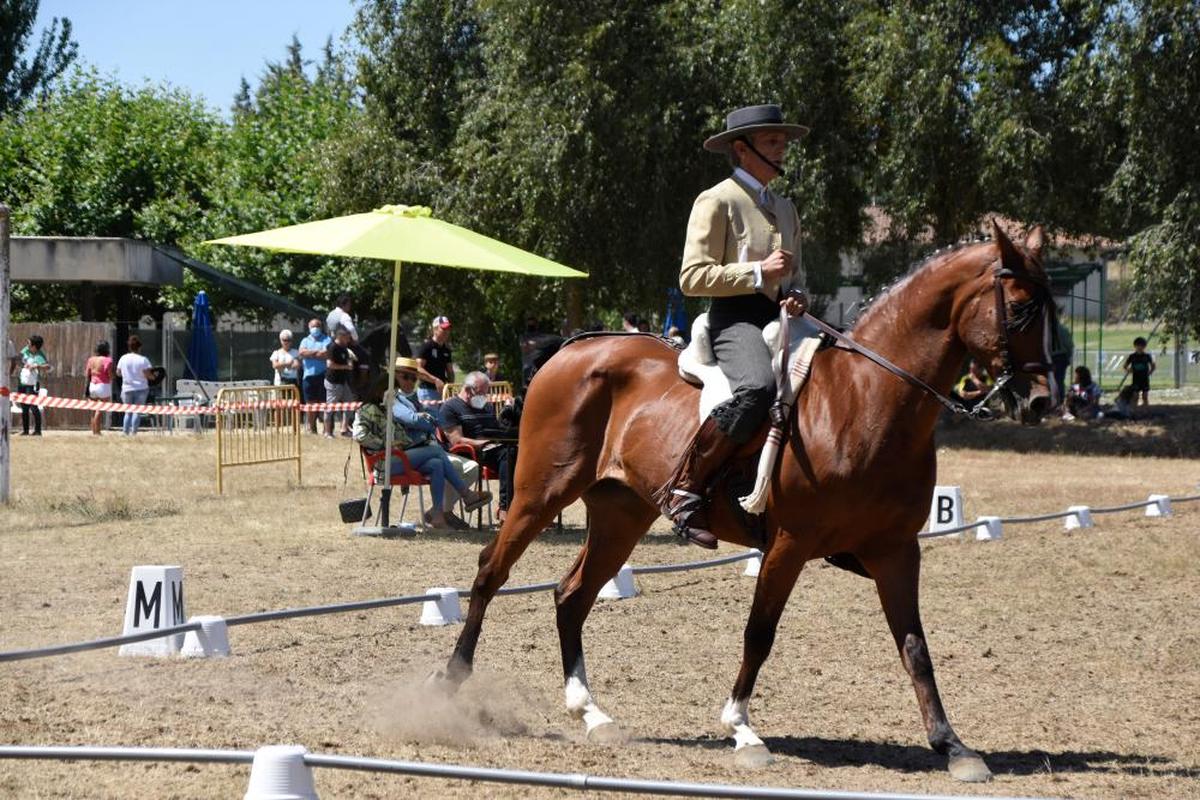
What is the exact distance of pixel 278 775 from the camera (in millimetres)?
4797

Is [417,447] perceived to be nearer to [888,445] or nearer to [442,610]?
[442,610]

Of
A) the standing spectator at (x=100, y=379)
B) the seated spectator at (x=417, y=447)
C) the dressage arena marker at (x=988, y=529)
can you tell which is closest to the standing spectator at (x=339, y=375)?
the seated spectator at (x=417, y=447)

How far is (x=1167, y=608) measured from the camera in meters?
11.0

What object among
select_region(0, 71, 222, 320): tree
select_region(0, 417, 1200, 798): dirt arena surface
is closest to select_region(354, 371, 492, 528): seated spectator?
select_region(0, 417, 1200, 798): dirt arena surface

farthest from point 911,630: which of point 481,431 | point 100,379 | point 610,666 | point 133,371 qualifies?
point 100,379

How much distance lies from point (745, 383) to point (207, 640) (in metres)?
3.75

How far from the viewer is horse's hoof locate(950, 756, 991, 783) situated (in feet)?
20.7

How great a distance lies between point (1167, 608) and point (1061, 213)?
57.2 feet

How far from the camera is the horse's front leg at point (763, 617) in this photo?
6840 mm

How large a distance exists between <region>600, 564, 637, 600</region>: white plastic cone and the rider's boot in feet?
13.7

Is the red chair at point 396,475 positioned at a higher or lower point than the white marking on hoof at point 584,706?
higher

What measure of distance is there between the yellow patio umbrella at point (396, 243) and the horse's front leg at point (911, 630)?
7861 millimetres

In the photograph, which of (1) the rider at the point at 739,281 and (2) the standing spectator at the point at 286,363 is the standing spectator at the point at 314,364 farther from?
(1) the rider at the point at 739,281

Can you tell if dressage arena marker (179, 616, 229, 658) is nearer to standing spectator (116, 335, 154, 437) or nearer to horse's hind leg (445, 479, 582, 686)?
horse's hind leg (445, 479, 582, 686)
